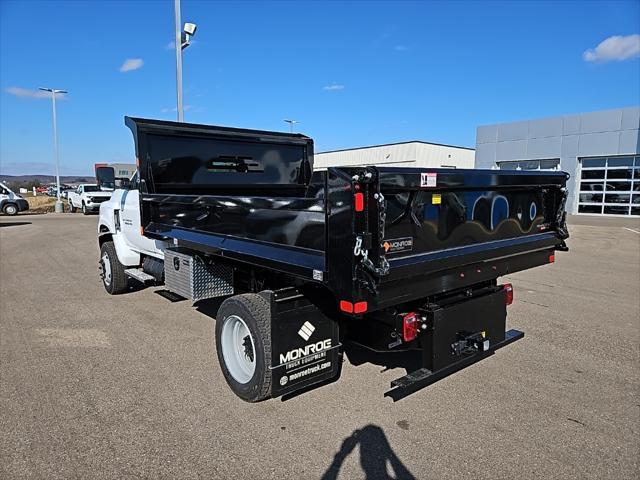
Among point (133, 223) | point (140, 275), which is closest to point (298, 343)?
point (140, 275)

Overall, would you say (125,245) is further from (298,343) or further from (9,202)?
(9,202)

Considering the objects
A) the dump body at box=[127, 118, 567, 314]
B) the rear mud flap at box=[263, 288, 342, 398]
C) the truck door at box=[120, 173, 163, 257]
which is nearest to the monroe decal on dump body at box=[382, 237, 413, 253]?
the dump body at box=[127, 118, 567, 314]

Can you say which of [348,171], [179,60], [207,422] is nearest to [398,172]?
[348,171]

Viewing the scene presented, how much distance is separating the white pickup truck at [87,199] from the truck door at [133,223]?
22.4 meters

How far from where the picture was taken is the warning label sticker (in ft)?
9.68

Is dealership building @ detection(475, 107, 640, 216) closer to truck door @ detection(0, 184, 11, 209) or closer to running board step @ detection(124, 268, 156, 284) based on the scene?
running board step @ detection(124, 268, 156, 284)

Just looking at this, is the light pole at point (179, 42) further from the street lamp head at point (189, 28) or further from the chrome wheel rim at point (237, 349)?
the chrome wheel rim at point (237, 349)

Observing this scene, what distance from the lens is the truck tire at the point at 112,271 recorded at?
6828 millimetres

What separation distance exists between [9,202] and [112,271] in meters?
25.9

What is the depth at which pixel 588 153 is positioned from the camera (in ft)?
79.0

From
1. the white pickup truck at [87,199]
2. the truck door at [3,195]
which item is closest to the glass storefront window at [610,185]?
the white pickup truck at [87,199]

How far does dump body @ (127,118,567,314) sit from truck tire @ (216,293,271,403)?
13.2 inches

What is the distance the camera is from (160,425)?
3.30 m

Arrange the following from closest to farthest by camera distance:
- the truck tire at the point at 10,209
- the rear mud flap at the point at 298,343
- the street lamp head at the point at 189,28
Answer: the rear mud flap at the point at 298,343
the street lamp head at the point at 189,28
the truck tire at the point at 10,209
